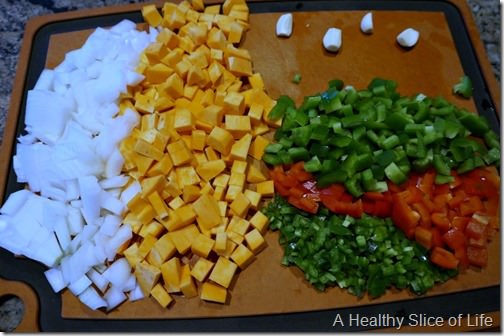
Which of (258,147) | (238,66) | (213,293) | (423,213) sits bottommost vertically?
(213,293)

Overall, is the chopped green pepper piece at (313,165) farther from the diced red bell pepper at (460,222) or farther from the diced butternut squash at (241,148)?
the diced red bell pepper at (460,222)

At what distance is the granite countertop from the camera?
2.67 meters

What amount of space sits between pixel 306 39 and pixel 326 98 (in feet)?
1.67

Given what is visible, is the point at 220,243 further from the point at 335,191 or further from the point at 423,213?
the point at 423,213

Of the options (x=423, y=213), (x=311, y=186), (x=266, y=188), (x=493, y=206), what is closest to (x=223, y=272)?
(x=266, y=188)

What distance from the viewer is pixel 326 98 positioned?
7.56ft

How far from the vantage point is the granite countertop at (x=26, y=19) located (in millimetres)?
2670

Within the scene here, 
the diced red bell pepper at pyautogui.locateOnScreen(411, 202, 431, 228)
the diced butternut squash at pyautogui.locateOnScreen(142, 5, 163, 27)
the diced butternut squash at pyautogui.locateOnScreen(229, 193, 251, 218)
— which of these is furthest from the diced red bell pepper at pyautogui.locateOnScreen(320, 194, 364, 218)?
the diced butternut squash at pyautogui.locateOnScreen(142, 5, 163, 27)

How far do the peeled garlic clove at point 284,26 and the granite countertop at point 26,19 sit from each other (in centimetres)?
93

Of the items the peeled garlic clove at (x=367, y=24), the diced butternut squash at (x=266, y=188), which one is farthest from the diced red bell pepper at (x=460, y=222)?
the peeled garlic clove at (x=367, y=24)

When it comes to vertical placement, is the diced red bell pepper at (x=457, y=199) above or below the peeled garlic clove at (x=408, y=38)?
below

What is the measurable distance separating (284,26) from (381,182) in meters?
1.05

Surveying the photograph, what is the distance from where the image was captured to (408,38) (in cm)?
257

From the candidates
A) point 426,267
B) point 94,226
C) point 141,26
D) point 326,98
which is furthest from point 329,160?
point 141,26
